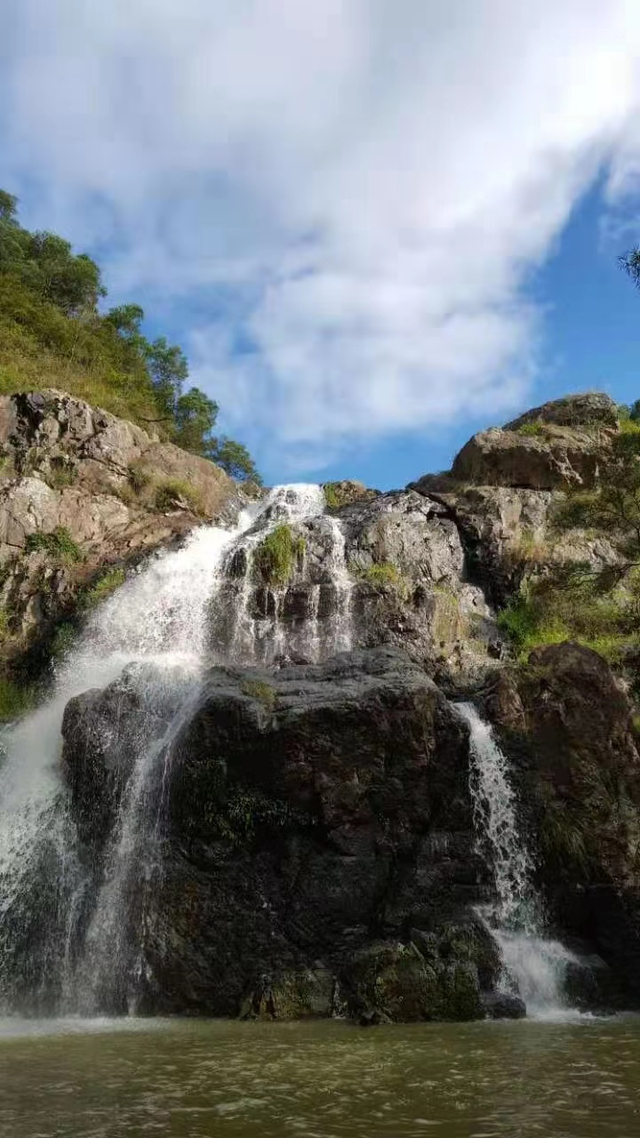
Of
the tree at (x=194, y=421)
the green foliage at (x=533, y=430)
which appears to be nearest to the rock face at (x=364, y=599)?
the green foliage at (x=533, y=430)

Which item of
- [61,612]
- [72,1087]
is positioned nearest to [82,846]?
[72,1087]

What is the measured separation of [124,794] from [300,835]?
3443mm

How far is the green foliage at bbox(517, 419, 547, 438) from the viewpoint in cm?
3057

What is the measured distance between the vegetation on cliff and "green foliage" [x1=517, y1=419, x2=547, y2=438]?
1681 centimetres

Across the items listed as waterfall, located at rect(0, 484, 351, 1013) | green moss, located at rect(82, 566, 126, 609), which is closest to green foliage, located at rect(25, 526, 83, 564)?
green moss, located at rect(82, 566, 126, 609)

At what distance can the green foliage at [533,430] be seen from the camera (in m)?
30.6

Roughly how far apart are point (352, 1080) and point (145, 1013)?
23.1ft

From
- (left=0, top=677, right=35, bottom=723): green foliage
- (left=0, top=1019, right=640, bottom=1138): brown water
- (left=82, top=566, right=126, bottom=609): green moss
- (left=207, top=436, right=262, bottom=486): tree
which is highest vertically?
(left=207, top=436, right=262, bottom=486): tree

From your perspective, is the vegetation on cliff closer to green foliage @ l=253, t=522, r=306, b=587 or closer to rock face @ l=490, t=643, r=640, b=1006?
green foliage @ l=253, t=522, r=306, b=587

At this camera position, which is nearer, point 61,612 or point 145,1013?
point 145,1013

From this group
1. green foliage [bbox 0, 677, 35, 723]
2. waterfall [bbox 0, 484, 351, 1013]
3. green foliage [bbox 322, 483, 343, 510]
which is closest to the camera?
waterfall [bbox 0, 484, 351, 1013]

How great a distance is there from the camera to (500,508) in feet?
89.1

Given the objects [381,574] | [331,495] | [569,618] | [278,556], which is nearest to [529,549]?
[569,618]

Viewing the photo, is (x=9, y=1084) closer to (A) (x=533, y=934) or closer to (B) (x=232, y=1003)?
(B) (x=232, y=1003)
